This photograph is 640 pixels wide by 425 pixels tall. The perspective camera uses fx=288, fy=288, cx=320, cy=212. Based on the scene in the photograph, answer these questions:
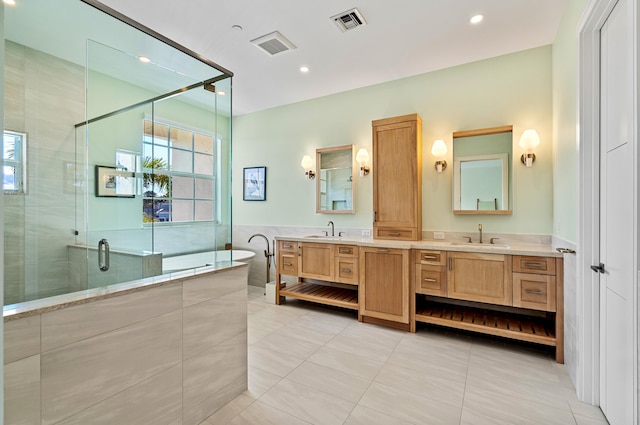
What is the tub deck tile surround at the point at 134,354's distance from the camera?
1118mm

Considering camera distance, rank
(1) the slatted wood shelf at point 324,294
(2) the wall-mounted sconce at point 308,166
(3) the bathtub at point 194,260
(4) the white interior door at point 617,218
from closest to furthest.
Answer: (4) the white interior door at point 617,218, (3) the bathtub at point 194,260, (1) the slatted wood shelf at point 324,294, (2) the wall-mounted sconce at point 308,166

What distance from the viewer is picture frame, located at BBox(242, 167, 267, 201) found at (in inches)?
193

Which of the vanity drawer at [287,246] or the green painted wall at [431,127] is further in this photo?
the vanity drawer at [287,246]

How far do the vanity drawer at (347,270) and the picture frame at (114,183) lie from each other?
228cm

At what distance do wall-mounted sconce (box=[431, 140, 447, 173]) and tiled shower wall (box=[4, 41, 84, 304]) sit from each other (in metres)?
3.86

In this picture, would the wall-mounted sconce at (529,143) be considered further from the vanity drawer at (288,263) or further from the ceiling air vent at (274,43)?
the vanity drawer at (288,263)

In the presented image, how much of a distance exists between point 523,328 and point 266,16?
370cm

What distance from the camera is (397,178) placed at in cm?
350

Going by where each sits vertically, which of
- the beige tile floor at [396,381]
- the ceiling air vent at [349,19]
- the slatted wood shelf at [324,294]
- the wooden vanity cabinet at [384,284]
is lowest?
the beige tile floor at [396,381]

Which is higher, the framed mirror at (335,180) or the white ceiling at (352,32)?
the white ceiling at (352,32)

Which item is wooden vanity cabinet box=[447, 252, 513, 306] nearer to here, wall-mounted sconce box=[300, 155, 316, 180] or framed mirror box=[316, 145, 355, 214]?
framed mirror box=[316, 145, 355, 214]

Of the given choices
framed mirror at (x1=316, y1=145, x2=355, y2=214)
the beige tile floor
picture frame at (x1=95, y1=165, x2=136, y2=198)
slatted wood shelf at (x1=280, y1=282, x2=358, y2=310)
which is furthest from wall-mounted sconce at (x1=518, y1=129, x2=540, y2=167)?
picture frame at (x1=95, y1=165, x2=136, y2=198)

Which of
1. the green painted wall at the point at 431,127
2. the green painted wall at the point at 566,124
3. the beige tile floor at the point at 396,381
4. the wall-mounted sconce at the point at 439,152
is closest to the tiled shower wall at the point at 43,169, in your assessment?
the beige tile floor at the point at 396,381

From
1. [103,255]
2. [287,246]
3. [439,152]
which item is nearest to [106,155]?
[103,255]
